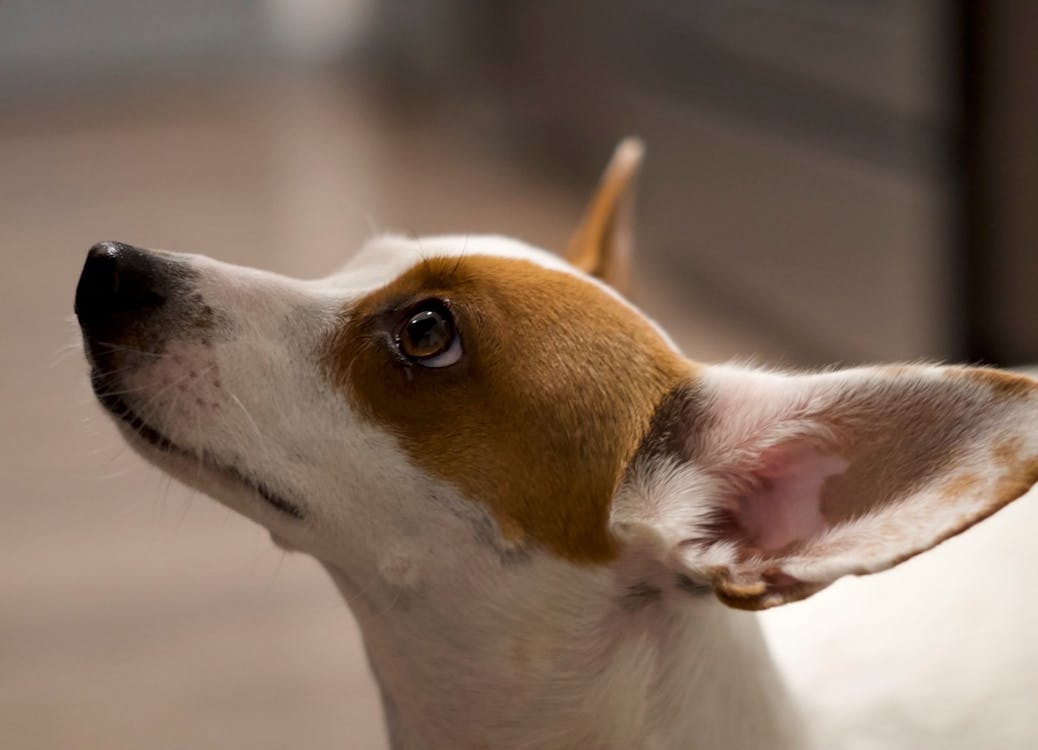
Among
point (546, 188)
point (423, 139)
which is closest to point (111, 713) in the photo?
point (546, 188)

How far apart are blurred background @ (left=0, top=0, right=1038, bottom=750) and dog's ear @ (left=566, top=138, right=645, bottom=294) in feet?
1.58

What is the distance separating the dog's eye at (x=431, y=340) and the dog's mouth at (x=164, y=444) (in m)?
0.17

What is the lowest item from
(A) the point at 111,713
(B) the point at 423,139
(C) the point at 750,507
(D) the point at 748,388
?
(A) the point at 111,713

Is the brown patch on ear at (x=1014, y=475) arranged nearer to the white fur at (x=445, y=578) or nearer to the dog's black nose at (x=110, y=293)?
the white fur at (x=445, y=578)

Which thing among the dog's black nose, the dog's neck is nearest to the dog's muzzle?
the dog's black nose

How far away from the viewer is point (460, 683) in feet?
4.11

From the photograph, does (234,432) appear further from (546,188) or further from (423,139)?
(423,139)

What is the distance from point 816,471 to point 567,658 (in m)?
0.28

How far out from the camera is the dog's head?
1.19 metres

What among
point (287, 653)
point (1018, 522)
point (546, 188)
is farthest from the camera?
point (546, 188)

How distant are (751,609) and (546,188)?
420 centimetres

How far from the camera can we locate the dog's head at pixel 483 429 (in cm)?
119

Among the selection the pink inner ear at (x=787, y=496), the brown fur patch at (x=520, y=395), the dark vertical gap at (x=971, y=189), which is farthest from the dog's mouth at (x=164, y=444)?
the dark vertical gap at (x=971, y=189)

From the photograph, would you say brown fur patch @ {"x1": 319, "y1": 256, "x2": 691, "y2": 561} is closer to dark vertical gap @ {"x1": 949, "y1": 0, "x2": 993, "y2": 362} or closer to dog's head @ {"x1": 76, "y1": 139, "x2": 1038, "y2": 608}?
dog's head @ {"x1": 76, "y1": 139, "x2": 1038, "y2": 608}
